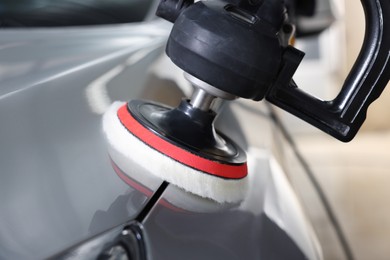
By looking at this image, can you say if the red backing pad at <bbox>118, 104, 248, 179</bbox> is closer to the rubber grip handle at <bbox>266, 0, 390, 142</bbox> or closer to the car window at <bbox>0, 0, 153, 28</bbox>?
the rubber grip handle at <bbox>266, 0, 390, 142</bbox>

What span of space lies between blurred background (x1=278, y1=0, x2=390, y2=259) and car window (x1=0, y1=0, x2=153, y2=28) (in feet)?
2.11

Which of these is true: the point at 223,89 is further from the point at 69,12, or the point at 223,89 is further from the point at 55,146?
the point at 69,12

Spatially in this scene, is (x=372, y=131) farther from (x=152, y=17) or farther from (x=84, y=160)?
(x=84, y=160)

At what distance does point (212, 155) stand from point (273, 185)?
214mm

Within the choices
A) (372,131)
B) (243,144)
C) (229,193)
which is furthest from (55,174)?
(372,131)

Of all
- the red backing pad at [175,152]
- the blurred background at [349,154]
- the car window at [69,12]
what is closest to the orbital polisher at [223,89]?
the red backing pad at [175,152]

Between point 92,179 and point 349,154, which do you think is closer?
point 92,179

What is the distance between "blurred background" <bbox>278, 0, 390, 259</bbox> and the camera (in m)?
2.46

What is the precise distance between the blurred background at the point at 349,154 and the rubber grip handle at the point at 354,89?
1059 mm

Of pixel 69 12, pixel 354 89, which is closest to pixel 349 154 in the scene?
pixel 69 12

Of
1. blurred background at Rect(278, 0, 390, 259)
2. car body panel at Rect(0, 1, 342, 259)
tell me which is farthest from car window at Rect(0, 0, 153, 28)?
blurred background at Rect(278, 0, 390, 259)

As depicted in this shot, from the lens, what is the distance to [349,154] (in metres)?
3.53

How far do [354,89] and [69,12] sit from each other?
557mm

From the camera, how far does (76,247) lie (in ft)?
1.42
